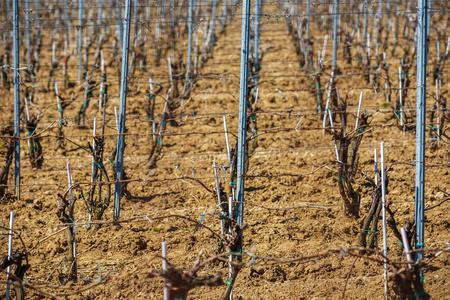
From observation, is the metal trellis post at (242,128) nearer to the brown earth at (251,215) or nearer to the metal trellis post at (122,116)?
the brown earth at (251,215)

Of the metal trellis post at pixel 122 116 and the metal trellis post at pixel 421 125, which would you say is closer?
the metal trellis post at pixel 421 125

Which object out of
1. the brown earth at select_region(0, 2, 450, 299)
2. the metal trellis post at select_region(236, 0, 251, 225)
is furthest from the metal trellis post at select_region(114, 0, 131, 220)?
the metal trellis post at select_region(236, 0, 251, 225)

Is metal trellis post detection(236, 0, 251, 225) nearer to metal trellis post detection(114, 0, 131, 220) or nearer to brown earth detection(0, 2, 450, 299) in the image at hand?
brown earth detection(0, 2, 450, 299)

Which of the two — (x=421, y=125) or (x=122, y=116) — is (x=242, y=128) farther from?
(x=122, y=116)

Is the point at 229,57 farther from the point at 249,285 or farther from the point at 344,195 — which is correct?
the point at 249,285

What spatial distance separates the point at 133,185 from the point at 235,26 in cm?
954

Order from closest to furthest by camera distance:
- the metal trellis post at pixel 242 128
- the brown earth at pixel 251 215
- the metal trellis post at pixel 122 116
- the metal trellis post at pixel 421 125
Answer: the metal trellis post at pixel 421 125 → the brown earth at pixel 251 215 → the metal trellis post at pixel 242 128 → the metal trellis post at pixel 122 116

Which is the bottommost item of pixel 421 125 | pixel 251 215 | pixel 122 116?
pixel 251 215

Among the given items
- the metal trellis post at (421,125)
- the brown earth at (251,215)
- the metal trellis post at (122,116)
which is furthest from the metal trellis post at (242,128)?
the metal trellis post at (122,116)

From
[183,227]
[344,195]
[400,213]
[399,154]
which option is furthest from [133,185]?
[399,154]

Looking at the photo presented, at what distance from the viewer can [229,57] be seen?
37.1 ft

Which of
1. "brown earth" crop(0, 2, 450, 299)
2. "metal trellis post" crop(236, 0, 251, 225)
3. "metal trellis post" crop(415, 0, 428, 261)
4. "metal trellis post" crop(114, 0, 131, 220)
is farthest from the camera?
"metal trellis post" crop(114, 0, 131, 220)

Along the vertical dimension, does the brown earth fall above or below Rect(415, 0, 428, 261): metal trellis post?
below

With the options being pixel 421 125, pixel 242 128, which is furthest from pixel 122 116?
pixel 421 125
